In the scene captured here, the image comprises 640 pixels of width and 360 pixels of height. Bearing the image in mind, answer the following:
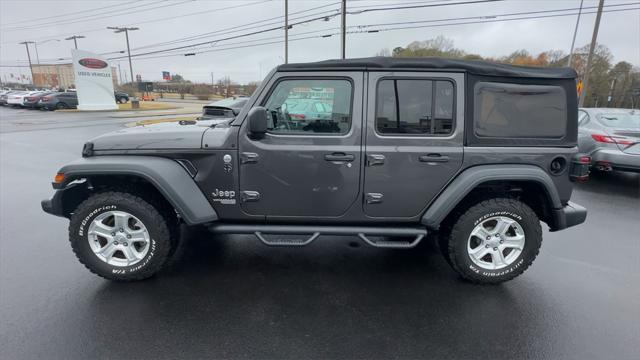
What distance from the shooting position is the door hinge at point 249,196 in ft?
10.3

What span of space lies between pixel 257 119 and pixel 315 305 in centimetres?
159

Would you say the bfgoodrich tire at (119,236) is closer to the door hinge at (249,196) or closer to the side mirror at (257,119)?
the door hinge at (249,196)

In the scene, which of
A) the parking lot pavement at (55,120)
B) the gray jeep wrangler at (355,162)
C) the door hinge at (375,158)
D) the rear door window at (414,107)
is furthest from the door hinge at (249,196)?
the parking lot pavement at (55,120)

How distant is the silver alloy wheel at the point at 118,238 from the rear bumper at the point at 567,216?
12.0ft

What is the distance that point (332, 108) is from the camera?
3.10 meters

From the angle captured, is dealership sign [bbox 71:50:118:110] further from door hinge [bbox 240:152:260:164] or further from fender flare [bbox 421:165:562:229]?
fender flare [bbox 421:165:562:229]

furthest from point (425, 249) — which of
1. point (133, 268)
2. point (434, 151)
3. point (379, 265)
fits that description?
point (133, 268)

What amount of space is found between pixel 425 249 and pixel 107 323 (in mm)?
3135

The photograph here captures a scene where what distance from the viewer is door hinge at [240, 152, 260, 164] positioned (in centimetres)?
305

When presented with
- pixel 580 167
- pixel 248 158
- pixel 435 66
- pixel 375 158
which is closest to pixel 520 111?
pixel 580 167

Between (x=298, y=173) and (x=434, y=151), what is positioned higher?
(x=434, y=151)

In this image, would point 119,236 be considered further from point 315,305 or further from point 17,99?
point 17,99

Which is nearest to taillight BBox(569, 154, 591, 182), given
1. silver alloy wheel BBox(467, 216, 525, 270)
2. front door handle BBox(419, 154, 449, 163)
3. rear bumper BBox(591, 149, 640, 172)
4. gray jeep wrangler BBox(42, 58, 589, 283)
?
gray jeep wrangler BBox(42, 58, 589, 283)

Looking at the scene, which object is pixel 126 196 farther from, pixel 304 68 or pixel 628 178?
pixel 628 178
